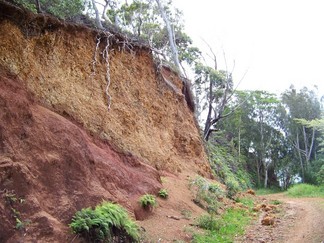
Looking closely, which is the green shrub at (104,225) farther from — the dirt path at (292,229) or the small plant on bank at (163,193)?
the dirt path at (292,229)

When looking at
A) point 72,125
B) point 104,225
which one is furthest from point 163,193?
point 104,225

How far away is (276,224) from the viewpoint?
39.1ft

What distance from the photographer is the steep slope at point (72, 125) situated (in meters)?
6.84

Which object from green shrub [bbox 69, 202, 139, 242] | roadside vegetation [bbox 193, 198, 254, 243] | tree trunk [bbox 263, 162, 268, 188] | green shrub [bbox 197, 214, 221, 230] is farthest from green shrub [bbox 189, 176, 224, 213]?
tree trunk [bbox 263, 162, 268, 188]

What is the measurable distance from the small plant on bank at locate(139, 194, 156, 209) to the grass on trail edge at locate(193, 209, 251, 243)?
1.51m

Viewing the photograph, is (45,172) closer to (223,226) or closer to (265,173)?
(223,226)

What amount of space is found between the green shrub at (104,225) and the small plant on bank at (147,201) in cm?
173

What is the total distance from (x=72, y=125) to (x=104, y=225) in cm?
330

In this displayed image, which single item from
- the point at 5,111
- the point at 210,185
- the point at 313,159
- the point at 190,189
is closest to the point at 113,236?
the point at 5,111

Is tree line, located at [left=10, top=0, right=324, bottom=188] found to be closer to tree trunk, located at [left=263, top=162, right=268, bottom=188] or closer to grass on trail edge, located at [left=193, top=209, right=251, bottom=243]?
tree trunk, located at [left=263, top=162, right=268, bottom=188]

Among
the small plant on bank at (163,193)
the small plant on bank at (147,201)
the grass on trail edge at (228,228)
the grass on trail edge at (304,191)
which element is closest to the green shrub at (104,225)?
the small plant on bank at (147,201)

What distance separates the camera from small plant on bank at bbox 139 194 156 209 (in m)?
9.54

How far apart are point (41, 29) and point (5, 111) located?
389cm

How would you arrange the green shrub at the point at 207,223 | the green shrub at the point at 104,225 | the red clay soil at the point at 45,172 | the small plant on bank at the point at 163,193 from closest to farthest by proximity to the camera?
the red clay soil at the point at 45,172
the green shrub at the point at 104,225
the green shrub at the point at 207,223
the small plant on bank at the point at 163,193
